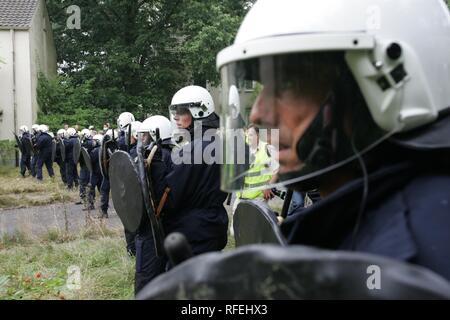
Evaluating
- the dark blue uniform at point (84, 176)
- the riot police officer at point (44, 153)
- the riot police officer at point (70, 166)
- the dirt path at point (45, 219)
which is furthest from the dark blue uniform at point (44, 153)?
the dirt path at point (45, 219)

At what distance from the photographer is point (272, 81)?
4.48ft

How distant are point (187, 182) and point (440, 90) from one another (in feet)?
9.47

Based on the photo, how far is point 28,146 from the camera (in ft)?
65.0

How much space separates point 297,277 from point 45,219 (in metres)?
10.1

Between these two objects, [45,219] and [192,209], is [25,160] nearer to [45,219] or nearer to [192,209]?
[45,219]

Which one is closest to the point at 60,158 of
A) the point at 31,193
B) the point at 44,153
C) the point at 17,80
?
the point at 44,153

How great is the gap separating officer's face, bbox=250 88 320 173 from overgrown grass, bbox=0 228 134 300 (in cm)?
325

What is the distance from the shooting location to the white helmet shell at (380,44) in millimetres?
1269

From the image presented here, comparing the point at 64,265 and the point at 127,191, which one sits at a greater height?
the point at 127,191

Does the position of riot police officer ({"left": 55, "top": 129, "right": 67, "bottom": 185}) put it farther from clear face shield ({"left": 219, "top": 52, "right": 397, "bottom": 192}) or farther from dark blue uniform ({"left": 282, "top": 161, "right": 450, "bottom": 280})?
dark blue uniform ({"left": 282, "top": 161, "right": 450, "bottom": 280})

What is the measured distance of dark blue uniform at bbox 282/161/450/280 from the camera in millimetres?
992

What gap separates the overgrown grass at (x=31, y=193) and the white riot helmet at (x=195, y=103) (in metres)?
6.81
